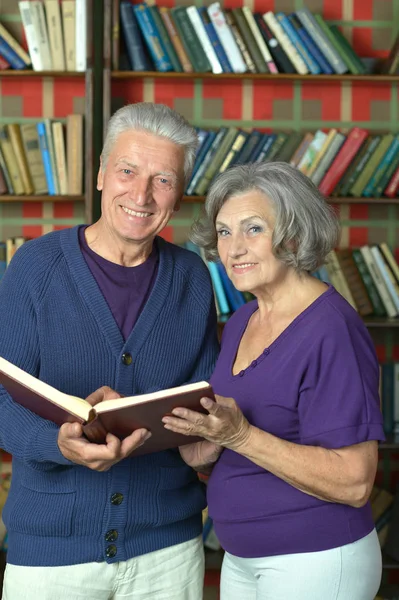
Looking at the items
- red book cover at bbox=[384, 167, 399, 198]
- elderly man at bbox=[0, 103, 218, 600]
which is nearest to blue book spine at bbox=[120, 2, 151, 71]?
red book cover at bbox=[384, 167, 399, 198]

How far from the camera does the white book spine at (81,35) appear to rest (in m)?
3.54

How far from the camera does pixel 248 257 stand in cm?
181

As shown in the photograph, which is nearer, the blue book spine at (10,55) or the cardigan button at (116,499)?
the cardigan button at (116,499)

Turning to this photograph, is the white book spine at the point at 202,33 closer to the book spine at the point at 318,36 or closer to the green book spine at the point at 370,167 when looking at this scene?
the book spine at the point at 318,36

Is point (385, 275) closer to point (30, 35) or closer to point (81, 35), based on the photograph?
point (81, 35)

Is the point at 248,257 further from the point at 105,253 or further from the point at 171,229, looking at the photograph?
the point at 171,229

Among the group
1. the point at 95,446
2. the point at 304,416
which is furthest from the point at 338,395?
the point at 95,446

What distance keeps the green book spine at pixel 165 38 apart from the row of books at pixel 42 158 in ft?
1.56

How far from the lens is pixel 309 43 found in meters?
3.62

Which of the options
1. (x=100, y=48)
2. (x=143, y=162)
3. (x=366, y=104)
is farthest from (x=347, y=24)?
(x=143, y=162)

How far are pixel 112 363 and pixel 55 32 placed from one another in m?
2.27

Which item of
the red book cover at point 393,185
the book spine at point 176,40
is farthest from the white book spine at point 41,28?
the red book cover at point 393,185

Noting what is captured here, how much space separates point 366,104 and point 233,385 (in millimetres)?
2528

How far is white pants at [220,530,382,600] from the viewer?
1.62 m
